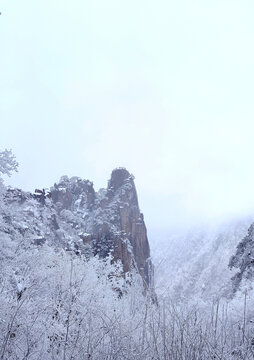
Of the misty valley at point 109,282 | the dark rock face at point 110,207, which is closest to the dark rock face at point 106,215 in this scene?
the dark rock face at point 110,207

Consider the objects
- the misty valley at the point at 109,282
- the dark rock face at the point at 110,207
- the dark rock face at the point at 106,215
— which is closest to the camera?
the misty valley at the point at 109,282

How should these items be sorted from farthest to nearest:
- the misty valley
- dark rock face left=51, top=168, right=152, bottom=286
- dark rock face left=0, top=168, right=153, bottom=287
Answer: dark rock face left=51, top=168, right=152, bottom=286 < dark rock face left=0, top=168, right=153, bottom=287 < the misty valley

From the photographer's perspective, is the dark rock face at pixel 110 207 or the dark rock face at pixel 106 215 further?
the dark rock face at pixel 110 207

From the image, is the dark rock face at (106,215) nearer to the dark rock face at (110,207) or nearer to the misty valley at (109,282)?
the dark rock face at (110,207)

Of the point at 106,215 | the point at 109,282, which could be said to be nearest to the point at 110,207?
the point at 106,215

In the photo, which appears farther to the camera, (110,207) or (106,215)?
(110,207)

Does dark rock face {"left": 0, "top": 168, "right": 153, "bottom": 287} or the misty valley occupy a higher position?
dark rock face {"left": 0, "top": 168, "right": 153, "bottom": 287}

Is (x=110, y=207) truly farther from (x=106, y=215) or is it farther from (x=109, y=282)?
(x=109, y=282)

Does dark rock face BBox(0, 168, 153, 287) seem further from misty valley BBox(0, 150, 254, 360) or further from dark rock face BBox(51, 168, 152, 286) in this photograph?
misty valley BBox(0, 150, 254, 360)

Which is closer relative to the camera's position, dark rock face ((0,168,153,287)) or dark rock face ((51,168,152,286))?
dark rock face ((0,168,153,287))

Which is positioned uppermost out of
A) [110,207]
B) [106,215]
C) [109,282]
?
[110,207]

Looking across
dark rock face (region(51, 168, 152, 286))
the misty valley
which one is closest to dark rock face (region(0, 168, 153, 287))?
dark rock face (region(51, 168, 152, 286))

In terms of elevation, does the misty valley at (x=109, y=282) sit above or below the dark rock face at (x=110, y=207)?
below

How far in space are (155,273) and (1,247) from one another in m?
8.40
